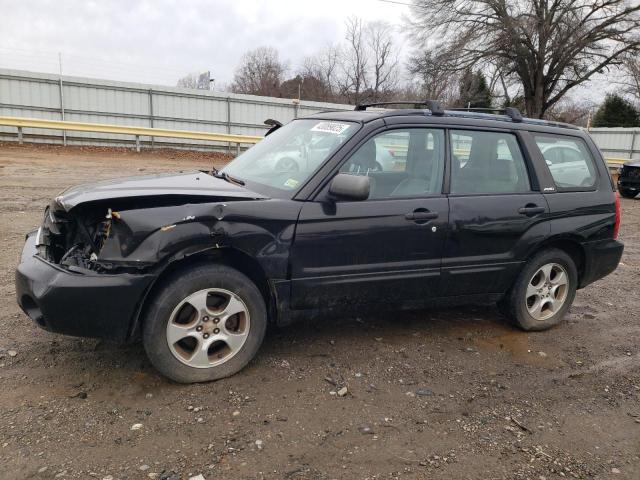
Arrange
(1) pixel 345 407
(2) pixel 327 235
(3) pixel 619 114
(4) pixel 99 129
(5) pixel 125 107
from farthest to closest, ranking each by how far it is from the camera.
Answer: (3) pixel 619 114 → (5) pixel 125 107 → (4) pixel 99 129 → (2) pixel 327 235 → (1) pixel 345 407

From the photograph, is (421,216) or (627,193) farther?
(627,193)

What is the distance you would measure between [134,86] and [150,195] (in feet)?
70.2

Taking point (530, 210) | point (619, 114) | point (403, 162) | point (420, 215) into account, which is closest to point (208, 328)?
point (420, 215)

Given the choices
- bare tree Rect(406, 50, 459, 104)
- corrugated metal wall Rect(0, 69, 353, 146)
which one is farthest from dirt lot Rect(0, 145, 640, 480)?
bare tree Rect(406, 50, 459, 104)

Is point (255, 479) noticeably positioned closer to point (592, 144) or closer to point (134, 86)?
point (592, 144)

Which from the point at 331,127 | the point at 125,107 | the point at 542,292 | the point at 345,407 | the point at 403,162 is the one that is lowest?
the point at 345,407

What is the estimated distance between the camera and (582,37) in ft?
94.1

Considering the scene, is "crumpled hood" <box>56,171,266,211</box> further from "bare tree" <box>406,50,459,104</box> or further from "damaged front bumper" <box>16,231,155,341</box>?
"bare tree" <box>406,50,459,104</box>

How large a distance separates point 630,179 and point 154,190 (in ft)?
55.3

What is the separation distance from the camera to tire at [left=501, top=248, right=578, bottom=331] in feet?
14.7

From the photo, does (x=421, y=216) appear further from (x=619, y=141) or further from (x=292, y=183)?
(x=619, y=141)

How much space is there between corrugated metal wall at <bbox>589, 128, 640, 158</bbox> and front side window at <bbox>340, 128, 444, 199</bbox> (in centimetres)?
3102

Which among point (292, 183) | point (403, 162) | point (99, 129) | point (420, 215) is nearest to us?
point (292, 183)

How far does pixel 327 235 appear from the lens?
352cm
